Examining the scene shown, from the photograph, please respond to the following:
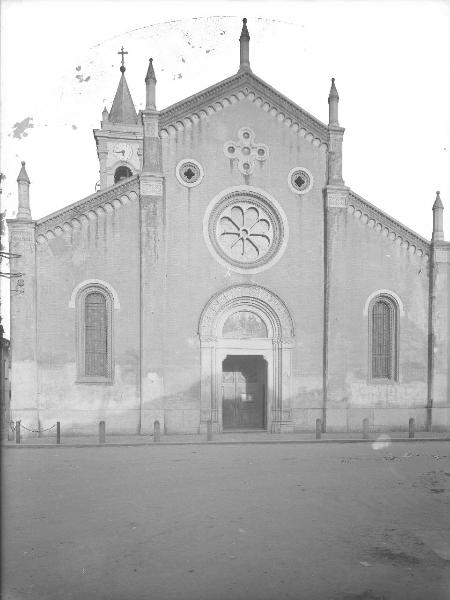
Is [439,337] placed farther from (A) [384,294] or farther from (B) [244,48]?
(B) [244,48]

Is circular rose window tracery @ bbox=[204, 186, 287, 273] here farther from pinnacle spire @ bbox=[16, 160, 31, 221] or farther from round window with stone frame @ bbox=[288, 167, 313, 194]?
pinnacle spire @ bbox=[16, 160, 31, 221]

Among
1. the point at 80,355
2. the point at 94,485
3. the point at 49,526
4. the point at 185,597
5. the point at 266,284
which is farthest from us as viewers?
the point at 266,284

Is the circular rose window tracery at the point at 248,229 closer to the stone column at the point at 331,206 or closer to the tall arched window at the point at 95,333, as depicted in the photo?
the stone column at the point at 331,206

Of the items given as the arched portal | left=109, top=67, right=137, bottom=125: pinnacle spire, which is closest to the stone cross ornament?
the arched portal

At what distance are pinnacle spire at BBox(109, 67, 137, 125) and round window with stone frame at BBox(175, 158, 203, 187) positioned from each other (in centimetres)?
1552

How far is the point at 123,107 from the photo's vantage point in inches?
1380

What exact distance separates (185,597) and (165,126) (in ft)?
58.9

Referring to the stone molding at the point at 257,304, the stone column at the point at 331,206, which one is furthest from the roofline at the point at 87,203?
the stone column at the point at 331,206

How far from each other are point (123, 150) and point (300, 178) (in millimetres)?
→ 15909

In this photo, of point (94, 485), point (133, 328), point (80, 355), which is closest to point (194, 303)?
point (133, 328)

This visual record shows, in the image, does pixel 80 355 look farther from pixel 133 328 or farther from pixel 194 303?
pixel 194 303

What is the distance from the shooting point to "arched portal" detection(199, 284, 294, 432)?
2058 cm

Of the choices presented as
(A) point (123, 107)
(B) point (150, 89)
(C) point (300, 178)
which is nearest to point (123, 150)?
(A) point (123, 107)

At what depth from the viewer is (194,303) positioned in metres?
20.6
